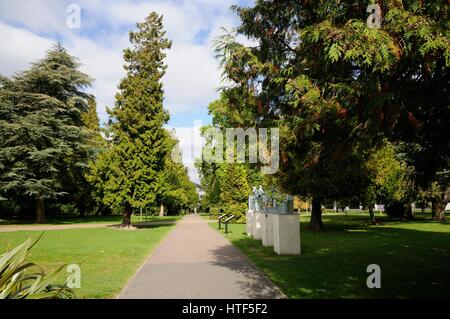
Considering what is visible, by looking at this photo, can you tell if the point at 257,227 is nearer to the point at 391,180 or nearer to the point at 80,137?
the point at 391,180

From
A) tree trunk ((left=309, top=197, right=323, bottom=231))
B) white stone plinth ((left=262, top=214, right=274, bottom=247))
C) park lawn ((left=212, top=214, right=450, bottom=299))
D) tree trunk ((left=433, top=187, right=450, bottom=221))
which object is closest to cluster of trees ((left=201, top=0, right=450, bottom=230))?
park lawn ((left=212, top=214, right=450, bottom=299))

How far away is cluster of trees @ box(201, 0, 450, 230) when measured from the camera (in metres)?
4.14

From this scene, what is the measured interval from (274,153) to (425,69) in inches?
98.5

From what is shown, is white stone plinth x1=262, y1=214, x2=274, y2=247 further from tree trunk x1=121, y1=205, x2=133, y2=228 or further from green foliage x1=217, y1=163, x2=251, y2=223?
green foliage x1=217, y1=163, x2=251, y2=223

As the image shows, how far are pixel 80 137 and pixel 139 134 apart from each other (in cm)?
1057

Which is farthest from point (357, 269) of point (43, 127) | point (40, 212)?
point (40, 212)

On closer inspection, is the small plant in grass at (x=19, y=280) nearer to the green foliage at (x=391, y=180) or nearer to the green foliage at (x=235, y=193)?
the green foliage at (x=391, y=180)

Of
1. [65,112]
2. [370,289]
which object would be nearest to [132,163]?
[65,112]

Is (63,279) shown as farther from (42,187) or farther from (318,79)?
(42,187)

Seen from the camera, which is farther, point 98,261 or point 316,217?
point 316,217

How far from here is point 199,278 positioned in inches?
320

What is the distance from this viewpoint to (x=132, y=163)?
24719mm

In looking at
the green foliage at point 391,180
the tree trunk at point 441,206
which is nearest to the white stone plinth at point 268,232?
the green foliage at point 391,180

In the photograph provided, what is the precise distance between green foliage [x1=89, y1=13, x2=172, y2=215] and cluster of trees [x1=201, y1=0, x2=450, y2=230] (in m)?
18.5
